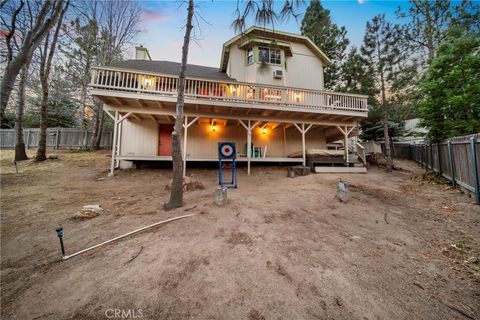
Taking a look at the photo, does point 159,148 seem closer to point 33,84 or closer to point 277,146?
point 277,146

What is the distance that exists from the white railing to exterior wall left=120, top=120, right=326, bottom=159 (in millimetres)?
1945

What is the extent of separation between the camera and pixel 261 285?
192cm

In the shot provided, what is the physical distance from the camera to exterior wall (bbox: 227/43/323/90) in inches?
412

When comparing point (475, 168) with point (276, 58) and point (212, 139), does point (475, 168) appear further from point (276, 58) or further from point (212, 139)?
point (276, 58)

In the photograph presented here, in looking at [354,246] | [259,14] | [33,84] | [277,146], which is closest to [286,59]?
[277,146]

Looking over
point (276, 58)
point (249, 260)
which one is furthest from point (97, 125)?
point (249, 260)

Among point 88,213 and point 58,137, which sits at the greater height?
point 58,137

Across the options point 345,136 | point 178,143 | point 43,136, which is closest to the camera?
point 178,143

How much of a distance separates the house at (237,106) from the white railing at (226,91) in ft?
0.12

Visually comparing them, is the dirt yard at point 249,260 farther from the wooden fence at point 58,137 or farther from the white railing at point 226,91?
the wooden fence at point 58,137

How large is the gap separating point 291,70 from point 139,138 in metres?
9.85

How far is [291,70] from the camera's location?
37.0ft

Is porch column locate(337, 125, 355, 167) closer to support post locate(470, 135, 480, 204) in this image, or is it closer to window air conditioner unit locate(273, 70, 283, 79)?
window air conditioner unit locate(273, 70, 283, 79)

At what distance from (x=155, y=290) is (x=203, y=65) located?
14.6 metres
